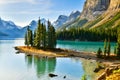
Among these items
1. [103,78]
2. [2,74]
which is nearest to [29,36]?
[2,74]

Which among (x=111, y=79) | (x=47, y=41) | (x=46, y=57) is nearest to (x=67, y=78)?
(x=111, y=79)

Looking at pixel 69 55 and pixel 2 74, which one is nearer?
pixel 2 74

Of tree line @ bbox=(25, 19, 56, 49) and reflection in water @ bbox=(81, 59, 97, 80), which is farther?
tree line @ bbox=(25, 19, 56, 49)

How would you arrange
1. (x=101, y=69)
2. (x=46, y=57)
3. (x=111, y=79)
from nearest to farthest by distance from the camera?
1. (x=111, y=79)
2. (x=101, y=69)
3. (x=46, y=57)

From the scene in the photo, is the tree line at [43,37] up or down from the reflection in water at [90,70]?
up

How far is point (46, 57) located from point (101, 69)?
46526 mm

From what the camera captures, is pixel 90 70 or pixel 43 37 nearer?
pixel 90 70

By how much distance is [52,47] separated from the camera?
505 feet

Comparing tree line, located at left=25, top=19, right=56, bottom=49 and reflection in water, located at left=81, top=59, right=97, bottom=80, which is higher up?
tree line, located at left=25, top=19, right=56, bottom=49

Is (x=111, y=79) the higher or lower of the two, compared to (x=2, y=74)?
higher

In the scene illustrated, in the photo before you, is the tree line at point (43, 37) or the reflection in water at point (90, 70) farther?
the tree line at point (43, 37)

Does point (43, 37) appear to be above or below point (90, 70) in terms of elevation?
above

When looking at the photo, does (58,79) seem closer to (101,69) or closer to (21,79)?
(21,79)

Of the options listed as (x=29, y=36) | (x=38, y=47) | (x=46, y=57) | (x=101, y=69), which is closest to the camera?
(x=101, y=69)
